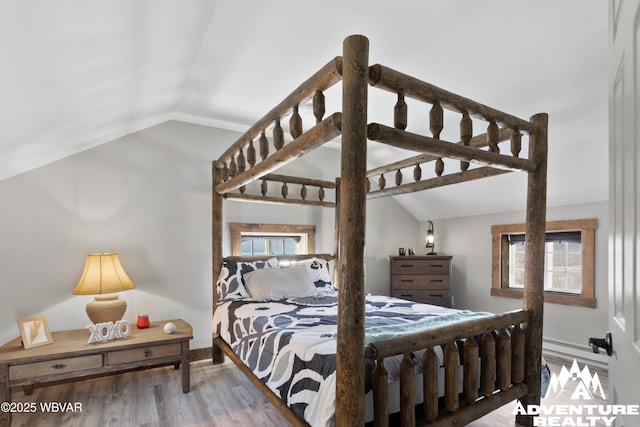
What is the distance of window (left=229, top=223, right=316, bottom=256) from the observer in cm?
399

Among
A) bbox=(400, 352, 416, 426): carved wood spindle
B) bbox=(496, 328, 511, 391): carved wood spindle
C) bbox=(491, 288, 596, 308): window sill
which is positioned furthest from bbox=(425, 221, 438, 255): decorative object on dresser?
bbox=(400, 352, 416, 426): carved wood spindle

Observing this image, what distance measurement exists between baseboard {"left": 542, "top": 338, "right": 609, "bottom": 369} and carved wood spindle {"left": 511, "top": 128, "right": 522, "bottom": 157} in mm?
2555

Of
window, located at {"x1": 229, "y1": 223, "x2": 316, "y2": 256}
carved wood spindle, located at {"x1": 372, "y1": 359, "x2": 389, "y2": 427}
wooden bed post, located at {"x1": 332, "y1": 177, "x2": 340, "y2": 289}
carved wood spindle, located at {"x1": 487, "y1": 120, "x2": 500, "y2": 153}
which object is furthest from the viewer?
wooden bed post, located at {"x1": 332, "y1": 177, "x2": 340, "y2": 289}

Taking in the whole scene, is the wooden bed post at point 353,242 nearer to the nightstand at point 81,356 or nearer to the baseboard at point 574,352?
the nightstand at point 81,356

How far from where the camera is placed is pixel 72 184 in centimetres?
321

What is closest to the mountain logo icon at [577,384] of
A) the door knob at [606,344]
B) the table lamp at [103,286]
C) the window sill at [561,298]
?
the window sill at [561,298]

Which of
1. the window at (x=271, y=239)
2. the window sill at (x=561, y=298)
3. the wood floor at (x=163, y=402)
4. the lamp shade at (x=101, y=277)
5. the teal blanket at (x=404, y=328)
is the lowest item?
the wood floor at (x=163, y=402)

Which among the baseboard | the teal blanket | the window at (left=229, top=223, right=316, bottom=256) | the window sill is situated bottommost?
the baseboard

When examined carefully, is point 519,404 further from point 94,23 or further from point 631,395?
point 94,23

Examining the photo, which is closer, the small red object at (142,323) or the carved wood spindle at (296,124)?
the carved wood spindle at (296,124)

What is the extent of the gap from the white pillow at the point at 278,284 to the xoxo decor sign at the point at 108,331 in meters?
1.07

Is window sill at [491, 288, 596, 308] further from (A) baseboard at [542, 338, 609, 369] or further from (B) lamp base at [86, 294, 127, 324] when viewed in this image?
(B) lamp base at [86, 294, 127, 324]

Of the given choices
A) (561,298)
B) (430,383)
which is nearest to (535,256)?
(430,383)

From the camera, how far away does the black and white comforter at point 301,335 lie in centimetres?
177
